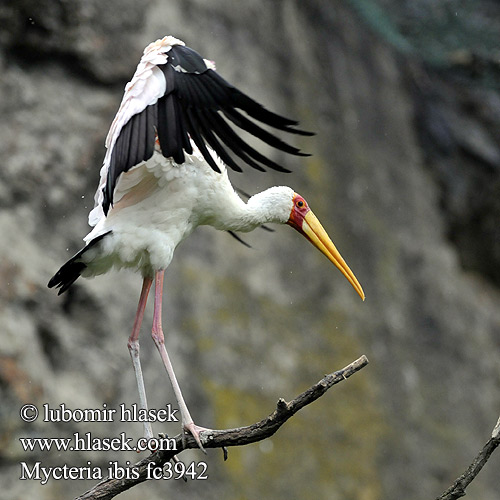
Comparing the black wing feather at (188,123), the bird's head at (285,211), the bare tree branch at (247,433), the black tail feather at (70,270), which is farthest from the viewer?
the bird's head at (285,211)

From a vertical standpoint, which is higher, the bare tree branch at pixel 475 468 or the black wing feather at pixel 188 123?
the black wing feather at pixel 188 123

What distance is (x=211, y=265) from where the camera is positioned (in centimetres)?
740

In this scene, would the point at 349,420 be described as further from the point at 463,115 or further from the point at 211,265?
the point at 463,115

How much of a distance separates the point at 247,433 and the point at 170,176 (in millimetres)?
1333

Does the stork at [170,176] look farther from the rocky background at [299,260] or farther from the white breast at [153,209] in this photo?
the rocky background at [299,260]

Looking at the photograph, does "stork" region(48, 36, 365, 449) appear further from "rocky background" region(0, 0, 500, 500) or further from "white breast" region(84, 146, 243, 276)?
"rocky background" region(0, 0, 500, 500)

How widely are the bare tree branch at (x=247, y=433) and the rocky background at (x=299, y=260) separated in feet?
8.76

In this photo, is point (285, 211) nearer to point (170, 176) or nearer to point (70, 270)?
point (170, 176)

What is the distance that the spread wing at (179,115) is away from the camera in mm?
3342

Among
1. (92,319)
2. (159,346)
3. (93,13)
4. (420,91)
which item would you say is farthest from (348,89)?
(159,346)

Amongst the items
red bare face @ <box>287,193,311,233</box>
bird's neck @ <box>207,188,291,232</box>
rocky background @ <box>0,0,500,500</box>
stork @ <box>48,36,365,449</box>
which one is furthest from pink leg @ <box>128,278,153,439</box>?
rocky background @ <box>0,0,500,500</box>

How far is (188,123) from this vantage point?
11.2ft

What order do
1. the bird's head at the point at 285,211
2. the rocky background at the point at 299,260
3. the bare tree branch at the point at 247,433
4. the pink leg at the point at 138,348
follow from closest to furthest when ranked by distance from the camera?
the bare tree branch at the point at 247,433 < the pink leg at the point at 138,348 < the bird's head at the point at 285,211 < the rocky background at the point at 299,260

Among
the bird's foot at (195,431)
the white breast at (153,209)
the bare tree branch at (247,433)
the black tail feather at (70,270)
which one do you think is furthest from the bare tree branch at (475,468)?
the black tail feather at (70,270)
